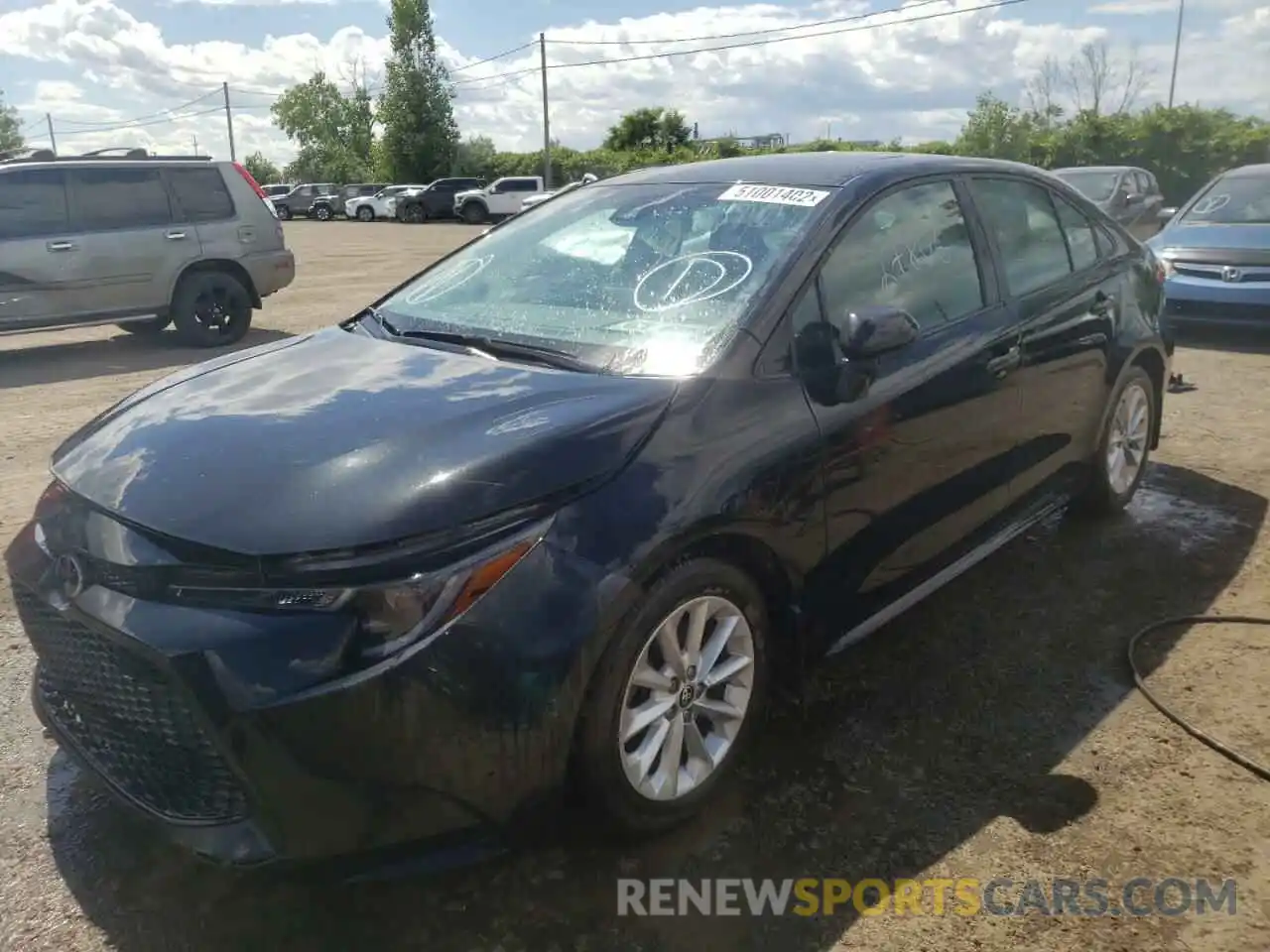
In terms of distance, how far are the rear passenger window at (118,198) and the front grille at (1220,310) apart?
29.8 ft

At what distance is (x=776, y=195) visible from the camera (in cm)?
319

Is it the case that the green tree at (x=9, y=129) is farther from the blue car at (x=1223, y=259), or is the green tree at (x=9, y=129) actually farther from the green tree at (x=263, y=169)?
the blue car at (x=1223, y=259)

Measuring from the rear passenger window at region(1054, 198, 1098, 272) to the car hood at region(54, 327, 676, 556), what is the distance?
2459mm

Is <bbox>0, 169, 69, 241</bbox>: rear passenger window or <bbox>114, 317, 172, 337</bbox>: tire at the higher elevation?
<bbox>0, 169, 69, 241</bbox>: rear passenger window

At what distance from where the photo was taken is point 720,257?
119 inches

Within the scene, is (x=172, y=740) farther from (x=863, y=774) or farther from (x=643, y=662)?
(x=863, y=774)

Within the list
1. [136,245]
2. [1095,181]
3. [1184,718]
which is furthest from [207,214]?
A: [1095,181]

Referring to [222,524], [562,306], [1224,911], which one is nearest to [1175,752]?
[1224,911]

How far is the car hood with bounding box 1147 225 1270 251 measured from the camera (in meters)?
8.68

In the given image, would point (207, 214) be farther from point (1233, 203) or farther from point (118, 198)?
point (1233, 203)

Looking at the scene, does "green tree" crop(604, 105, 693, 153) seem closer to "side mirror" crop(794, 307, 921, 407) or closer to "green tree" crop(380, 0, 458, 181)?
"green tree" crop(380, 0, 458, 181)

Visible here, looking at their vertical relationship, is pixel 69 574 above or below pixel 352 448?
below

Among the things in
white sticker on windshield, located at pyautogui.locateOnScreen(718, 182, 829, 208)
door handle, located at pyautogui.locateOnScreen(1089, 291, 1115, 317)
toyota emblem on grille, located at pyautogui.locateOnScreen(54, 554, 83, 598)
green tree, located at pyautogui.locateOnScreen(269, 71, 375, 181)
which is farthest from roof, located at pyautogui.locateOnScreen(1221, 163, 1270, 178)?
green tree, located at pyautogui.locateOnScreen(269, 71, 375, 181)

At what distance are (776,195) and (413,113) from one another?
55314mm
